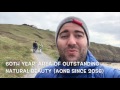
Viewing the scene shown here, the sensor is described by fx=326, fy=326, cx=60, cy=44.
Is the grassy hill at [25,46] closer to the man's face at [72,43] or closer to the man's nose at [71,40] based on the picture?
the man's face at [72,43]

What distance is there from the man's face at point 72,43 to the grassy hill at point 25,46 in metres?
0.18

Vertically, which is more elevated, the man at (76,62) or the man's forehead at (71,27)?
the man's forehead at (71,27)

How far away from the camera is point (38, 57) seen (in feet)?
24.3

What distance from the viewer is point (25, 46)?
7570 mm

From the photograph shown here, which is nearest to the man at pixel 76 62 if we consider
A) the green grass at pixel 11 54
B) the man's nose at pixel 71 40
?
the man's nose at pixel 71 40

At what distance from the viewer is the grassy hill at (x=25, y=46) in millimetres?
7387

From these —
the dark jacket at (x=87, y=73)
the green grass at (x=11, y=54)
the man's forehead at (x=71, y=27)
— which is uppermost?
the man's forehead at (x=71, y=27)

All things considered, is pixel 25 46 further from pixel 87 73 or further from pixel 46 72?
pixel 87 73

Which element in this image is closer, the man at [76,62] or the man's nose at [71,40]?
the man's nose at [71,40]

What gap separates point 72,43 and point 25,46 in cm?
113

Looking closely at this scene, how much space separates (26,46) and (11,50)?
36cm
